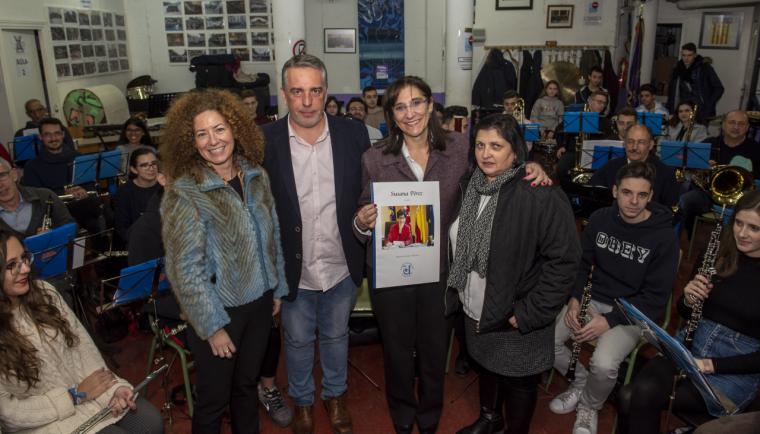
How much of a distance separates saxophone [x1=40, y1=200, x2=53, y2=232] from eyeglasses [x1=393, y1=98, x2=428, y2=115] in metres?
3.29

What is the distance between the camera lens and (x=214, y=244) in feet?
8.32

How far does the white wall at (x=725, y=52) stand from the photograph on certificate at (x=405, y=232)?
10028 millimetres

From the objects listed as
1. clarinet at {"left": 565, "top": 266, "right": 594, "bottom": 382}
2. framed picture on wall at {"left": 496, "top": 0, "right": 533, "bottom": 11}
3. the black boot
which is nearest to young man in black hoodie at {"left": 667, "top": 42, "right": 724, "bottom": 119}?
framed picture on wall at {"left": 496, "top": 0, "right": 533, "bottom": 11}

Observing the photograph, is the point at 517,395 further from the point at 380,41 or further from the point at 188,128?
the point at 380,41

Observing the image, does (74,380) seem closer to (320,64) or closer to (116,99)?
(320,64)

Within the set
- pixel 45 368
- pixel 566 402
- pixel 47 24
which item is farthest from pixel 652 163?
pixel 47 24

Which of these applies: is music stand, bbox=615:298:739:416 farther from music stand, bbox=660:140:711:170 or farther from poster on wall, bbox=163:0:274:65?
poster on wall, bbox=163:0:274:65

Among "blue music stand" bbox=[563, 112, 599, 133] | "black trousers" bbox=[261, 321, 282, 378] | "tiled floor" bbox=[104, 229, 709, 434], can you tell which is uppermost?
"blue music stand" bbox=[563, 112, 599, 133]

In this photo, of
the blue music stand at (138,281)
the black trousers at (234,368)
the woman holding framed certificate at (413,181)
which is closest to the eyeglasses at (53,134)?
the blue music stand at (138,281)

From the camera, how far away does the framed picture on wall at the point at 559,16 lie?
11766mm

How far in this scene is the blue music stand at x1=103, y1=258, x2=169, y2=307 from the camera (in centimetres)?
333

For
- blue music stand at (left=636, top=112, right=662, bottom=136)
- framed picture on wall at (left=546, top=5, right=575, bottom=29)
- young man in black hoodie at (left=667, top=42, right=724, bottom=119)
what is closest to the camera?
blue music stand at (left=636, top=112, right=662, bottom=136)

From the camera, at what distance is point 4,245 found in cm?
260

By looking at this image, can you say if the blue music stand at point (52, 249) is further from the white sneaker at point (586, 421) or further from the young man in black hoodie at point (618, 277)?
the white sneaker at point (586, 421)
